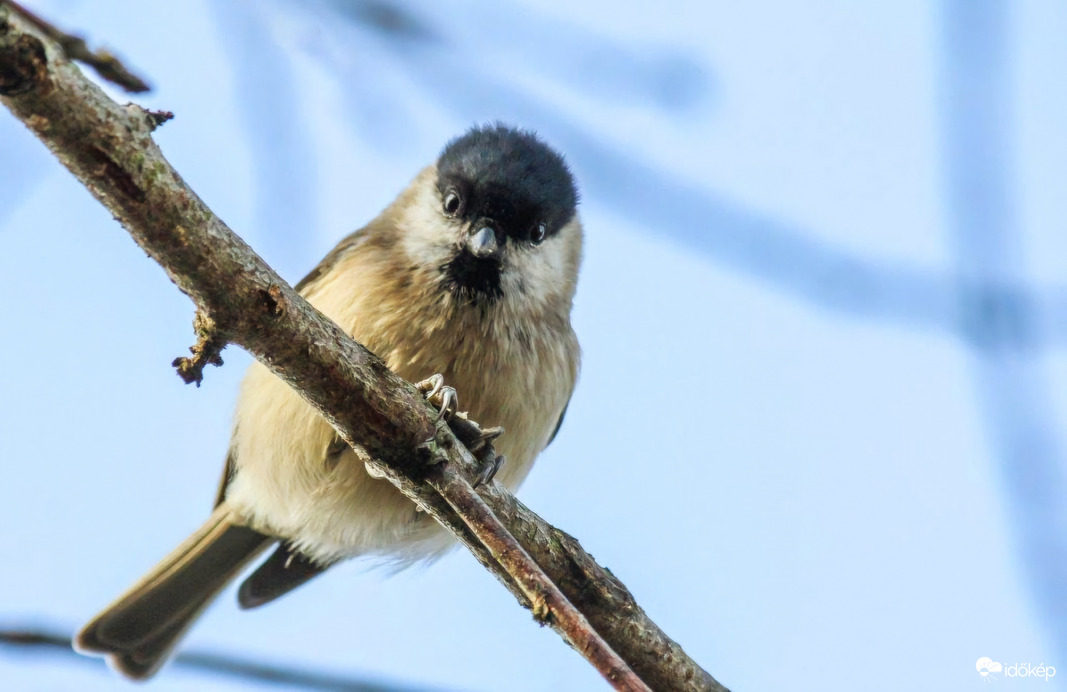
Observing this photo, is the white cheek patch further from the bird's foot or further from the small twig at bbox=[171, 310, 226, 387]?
the small twig at bbox=[171, 310, 226, 387]

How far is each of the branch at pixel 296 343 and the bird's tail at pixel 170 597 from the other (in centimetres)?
185

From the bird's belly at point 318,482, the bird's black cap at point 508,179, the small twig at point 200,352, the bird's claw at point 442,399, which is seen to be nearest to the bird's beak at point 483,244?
the bird's black cap at point 508,179

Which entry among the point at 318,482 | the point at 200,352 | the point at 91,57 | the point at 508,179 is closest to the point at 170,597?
the point at 318,482

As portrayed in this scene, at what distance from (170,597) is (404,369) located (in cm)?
A: 169

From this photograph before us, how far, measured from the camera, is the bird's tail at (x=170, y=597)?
4.15 meters

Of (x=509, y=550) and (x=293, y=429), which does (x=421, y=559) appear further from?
(x=509, y=550)

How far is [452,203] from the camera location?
3879 mm

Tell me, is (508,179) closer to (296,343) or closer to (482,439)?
(482,439)

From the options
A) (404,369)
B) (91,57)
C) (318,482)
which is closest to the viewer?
(91,57)

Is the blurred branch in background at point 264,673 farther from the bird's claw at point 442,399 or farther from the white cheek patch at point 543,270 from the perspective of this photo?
the white cheek patch at point 543,270

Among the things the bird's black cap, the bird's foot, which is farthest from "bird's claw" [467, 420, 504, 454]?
the bird's black cap

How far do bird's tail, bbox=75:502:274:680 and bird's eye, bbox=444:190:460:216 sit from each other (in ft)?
5.11

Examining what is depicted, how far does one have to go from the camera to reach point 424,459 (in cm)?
238

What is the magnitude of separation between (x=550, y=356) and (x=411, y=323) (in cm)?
60
